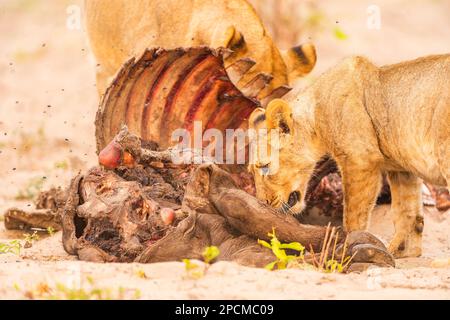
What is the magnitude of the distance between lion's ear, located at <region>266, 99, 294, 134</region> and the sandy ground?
1117mm

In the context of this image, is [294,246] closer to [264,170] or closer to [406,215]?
[264,170]

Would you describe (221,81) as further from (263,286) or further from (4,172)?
(4,172)

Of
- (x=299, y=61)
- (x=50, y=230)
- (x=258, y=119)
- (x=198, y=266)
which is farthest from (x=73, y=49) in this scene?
(x=198, y=266)

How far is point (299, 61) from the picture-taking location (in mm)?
7473

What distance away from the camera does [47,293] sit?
368 centimetres

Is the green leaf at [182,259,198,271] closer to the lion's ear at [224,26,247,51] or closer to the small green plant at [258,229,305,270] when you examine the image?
the small green plant at [258,229,305,270]

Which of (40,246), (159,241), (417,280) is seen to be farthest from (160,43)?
(417,280)

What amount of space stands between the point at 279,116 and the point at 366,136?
0.56 metres

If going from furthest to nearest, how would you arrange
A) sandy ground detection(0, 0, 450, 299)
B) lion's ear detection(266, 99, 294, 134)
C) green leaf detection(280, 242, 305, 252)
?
lion's ear detection(266, 99, 294, 134) → green leaf detection(280, 242, 305, 252) → sandy ground detection(0, 0, 450, 299)

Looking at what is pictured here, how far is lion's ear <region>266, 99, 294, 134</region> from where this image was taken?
5578 mm

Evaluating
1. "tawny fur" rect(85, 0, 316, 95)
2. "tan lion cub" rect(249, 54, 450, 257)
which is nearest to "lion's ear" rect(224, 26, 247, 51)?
"tawny fur" rect(85, 0, 316, 95)

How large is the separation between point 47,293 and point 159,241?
105 cm

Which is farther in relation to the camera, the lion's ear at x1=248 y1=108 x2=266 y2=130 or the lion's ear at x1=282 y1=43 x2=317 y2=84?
the lion's ear at x1=282 y1=43 x2=317 y2=84

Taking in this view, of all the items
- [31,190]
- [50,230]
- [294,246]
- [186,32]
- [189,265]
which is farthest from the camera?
[31,190]
